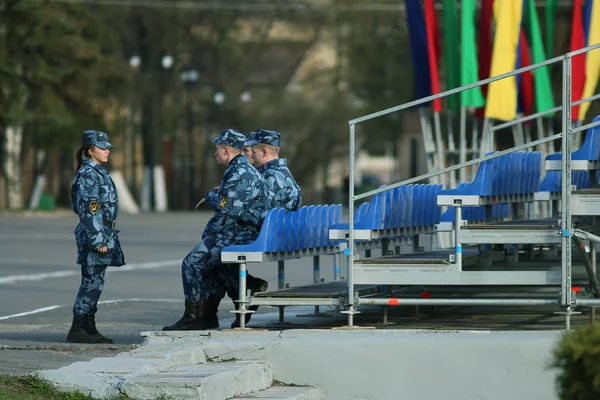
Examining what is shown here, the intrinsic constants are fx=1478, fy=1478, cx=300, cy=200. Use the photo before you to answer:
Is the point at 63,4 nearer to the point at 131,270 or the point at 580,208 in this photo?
the point at 131,270

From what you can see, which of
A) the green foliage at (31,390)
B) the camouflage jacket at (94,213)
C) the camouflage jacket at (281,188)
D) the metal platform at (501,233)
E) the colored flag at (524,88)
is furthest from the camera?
the colored flag at (524,88)

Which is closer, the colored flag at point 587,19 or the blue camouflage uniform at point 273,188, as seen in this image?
the blue camouflage uniform at point 273,188

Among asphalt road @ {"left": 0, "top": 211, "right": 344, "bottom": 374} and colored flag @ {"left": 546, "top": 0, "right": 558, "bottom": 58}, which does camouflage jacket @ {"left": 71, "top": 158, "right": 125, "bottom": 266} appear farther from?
colored flag @ {"left": 546, "top": 0, "right": 558, "bottom": 58}

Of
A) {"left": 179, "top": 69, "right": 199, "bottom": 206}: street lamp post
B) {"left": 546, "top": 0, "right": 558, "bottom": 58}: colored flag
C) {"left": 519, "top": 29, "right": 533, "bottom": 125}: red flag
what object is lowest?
{"left": 519, "top": 29, "right": 533, "bottom": 125}: red flag

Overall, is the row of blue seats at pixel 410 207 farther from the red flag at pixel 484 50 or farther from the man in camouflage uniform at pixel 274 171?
the red flag at pixel 484 50

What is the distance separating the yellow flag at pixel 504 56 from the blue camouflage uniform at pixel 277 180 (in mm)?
8653

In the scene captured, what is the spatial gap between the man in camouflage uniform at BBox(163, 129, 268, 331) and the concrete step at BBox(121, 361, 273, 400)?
155 centimetres

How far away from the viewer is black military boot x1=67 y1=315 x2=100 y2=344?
12.4m

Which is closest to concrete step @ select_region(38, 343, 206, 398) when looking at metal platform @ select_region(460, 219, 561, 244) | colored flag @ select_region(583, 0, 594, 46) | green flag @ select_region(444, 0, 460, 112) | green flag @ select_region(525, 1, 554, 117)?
metal platform @ select_region(460, 219, 561, 244)

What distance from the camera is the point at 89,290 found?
41.3ft

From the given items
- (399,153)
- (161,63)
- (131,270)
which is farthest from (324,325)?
(399,153)

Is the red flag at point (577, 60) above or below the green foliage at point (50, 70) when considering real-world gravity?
below

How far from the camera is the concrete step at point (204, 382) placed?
30.7 feet

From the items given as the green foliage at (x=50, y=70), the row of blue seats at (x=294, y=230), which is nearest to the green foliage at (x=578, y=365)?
the row of blue seats at (x=294, y=230)
